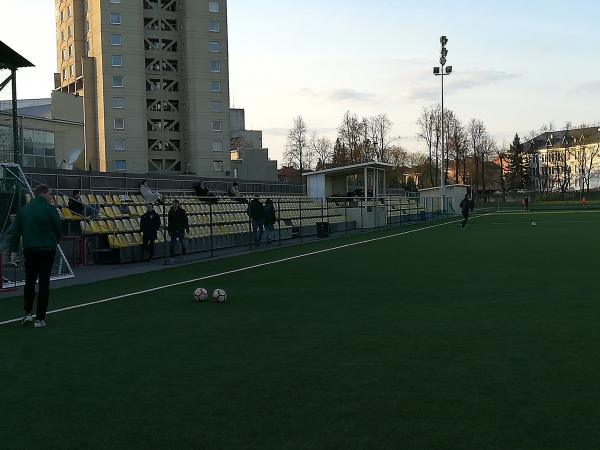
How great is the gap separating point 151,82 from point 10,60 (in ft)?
213

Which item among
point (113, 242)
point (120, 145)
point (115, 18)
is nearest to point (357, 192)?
point (113, 242)

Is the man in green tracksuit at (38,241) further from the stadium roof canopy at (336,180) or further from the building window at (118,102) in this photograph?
the building window at (118,102)

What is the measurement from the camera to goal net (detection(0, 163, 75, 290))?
15.9 meters

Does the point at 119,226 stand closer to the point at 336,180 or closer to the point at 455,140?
the point at 336,180

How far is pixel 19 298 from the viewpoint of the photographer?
12.7m

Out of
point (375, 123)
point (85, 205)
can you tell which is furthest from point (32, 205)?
point (375, 123)

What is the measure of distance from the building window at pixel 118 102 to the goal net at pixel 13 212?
60.5 meters

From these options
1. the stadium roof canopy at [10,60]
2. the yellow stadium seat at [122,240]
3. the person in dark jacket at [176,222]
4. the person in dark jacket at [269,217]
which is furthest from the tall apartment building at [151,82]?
the stadium roof canopy at [10,60]

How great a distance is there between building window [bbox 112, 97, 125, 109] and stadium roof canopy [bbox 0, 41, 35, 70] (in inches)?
2325

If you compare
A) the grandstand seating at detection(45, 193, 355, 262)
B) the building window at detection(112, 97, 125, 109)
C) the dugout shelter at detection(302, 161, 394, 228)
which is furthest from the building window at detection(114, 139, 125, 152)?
the grandstand seating at detection(45, 193, 355, 262)

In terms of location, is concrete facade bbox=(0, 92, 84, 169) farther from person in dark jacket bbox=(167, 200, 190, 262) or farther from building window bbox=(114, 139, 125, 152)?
building window bbox=(114, 139, 125, 152)

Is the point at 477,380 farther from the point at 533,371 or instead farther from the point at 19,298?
the point at 19,298

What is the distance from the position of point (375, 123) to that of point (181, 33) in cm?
2723

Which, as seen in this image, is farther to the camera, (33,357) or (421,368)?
(33,357)
